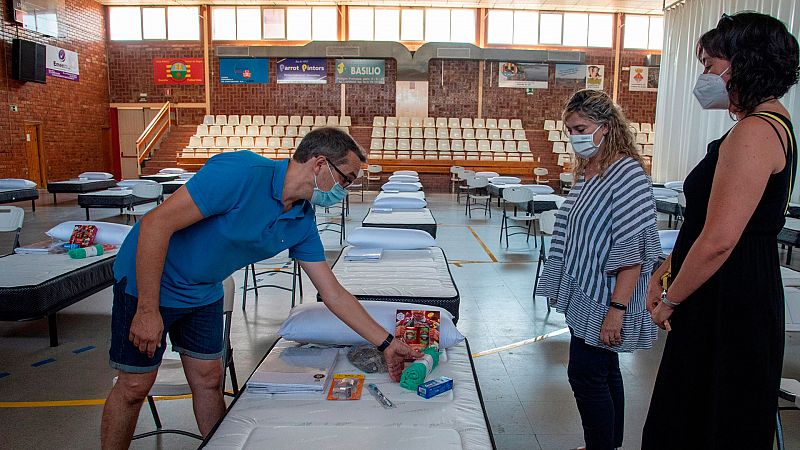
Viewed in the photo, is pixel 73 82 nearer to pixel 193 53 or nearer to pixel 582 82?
pixel 193 53

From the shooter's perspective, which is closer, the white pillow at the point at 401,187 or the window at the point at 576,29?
the white pillow at the point at 401,187

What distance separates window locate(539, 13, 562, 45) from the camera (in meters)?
17.5

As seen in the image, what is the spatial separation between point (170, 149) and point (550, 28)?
41.1ft

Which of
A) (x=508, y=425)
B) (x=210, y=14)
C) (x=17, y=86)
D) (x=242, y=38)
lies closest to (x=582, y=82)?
(x=242, y=38)

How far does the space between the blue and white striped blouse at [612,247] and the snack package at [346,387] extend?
2.51 feet

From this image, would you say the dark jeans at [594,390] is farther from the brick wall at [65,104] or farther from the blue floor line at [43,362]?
the brick wall at [65,104]

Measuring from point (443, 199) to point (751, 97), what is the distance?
37.9ft

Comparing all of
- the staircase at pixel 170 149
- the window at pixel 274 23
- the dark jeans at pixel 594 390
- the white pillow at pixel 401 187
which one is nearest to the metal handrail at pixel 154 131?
the staircase at pixel 170 149

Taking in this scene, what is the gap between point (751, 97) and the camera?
4.44 ft

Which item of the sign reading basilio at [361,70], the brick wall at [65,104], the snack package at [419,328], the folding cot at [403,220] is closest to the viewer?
the snack package at [419,328]

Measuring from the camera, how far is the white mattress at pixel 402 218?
5302mm

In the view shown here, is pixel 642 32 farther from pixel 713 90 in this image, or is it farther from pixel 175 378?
pixel 175 378

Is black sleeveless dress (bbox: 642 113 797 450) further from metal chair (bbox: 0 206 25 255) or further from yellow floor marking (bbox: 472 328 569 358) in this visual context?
metal chair (bbox: 0 206 25 255)

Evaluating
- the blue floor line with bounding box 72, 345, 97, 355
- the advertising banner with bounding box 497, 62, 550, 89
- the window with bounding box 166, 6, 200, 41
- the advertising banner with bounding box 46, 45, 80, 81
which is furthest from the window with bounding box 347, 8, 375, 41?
the blue floor line with bounding box 72, 345, 97, 355
